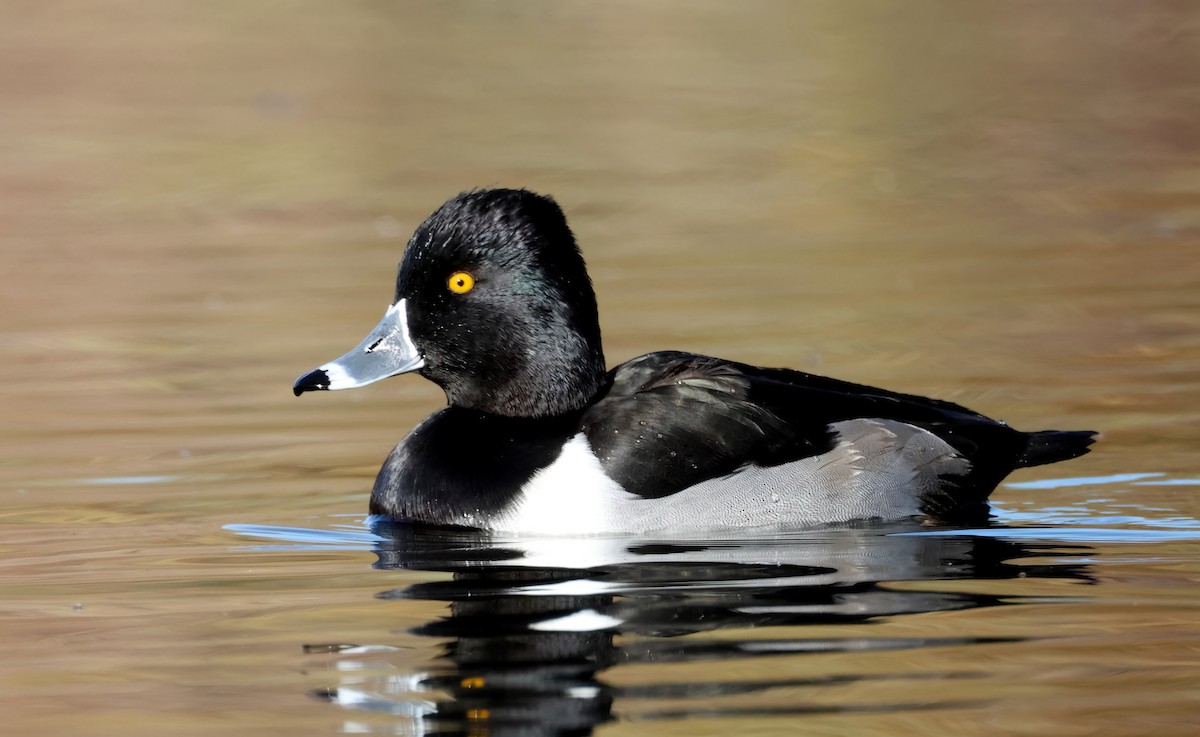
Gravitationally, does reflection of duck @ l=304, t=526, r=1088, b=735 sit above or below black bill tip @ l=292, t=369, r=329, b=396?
below

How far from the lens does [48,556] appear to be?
737cm

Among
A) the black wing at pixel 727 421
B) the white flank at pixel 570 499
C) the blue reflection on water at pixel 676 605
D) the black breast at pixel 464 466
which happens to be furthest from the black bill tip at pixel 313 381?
the black wing at pixel 727 421

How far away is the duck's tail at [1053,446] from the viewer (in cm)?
789

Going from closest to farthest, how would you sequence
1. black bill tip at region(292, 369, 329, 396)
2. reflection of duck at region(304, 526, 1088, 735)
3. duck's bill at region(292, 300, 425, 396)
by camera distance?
reflection of duck at region(304, 526, 1088, 735), black bill tip at region(292, 369, 329, 396), duck's bill at region(292, 300, 425, 396)

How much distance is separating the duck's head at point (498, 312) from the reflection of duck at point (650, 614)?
0.69m

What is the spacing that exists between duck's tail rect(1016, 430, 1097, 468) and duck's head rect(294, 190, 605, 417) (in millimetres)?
1693

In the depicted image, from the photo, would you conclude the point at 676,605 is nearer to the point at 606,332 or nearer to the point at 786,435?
the point at 786,435

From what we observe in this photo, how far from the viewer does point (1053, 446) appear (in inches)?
311

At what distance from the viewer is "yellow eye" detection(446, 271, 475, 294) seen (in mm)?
7812

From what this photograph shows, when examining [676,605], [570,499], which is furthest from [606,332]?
[676,605]

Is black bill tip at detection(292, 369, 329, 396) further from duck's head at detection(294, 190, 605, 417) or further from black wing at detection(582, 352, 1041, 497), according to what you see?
black wing at detection(582, 352, 1041, 497)

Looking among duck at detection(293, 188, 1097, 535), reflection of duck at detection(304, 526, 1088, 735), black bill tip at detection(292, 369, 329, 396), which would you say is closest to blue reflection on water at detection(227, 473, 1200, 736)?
reflection of duck at detection(304, 526, 1088, 735)

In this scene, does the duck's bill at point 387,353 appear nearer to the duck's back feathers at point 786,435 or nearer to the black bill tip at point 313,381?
the black bill tip at point 313,381

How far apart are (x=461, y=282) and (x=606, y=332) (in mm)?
3518
